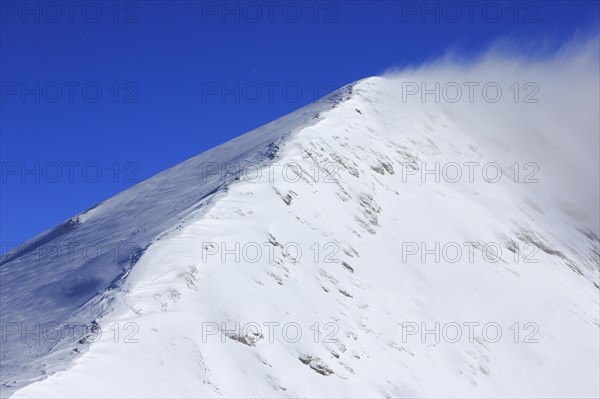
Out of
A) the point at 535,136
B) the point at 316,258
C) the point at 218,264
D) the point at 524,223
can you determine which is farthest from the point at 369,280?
the point at 535,136

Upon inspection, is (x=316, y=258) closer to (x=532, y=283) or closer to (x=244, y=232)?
(x=244, y=232)

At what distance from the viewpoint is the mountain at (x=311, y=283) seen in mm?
17578

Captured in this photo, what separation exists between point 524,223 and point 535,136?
28509mm

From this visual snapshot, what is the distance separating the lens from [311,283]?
78.1 ft

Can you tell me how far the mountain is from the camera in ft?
57.7

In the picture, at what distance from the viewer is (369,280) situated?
1049 inches

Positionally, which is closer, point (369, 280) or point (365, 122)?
point (369, 280)

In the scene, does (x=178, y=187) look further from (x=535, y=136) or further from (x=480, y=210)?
(x=535, y=136)

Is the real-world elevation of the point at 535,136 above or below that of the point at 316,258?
above

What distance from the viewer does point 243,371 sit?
17641 mm

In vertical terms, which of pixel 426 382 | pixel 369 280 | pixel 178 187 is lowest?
pixel 426 382

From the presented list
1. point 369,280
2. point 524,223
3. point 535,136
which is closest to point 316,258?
point 369,280

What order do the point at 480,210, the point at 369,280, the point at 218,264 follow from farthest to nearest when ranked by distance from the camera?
1. the point at 480,210
2. the point at 369,280
3. the point at 218,264

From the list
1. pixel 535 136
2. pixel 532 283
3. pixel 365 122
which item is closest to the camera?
pixel 532 283
